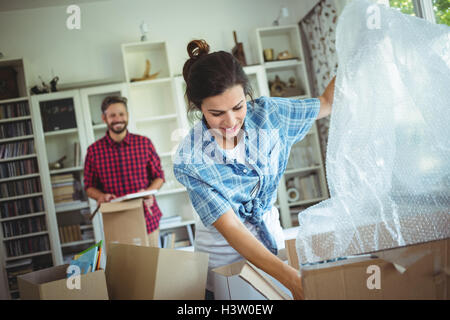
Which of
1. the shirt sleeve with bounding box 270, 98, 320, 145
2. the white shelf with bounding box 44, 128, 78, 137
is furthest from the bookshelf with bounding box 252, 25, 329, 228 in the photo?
the shirt sleeve with bounding box 270, 98, 320, 145

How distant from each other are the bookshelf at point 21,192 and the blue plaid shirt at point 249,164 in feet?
10.6

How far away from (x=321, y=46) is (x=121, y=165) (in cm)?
239

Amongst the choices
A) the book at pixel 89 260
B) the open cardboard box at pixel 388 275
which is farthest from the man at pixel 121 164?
the open cardboard box at pixel 388 275

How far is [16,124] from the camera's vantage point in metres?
3.87

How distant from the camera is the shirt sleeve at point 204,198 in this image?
103 cm

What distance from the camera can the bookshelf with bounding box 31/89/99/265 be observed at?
3.78 metres

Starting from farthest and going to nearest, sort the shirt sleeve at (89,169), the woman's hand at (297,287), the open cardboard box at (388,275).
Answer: the shirt sleeve at (89,169)
the woman's hand at (297,287)
the open cardboard box at (388,275)

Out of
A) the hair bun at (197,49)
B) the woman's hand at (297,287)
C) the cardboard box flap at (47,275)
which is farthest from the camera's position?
the hair bun at (197,49)

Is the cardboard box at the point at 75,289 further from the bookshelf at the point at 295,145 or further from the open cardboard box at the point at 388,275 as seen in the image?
the bookshelf at the point at 295,145

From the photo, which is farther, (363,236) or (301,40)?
(301,40)

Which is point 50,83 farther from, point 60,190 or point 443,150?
point 443,150

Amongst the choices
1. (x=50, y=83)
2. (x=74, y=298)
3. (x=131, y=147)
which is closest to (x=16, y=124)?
(x=50, y=83)

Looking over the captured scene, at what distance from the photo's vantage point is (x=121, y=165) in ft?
9.98
